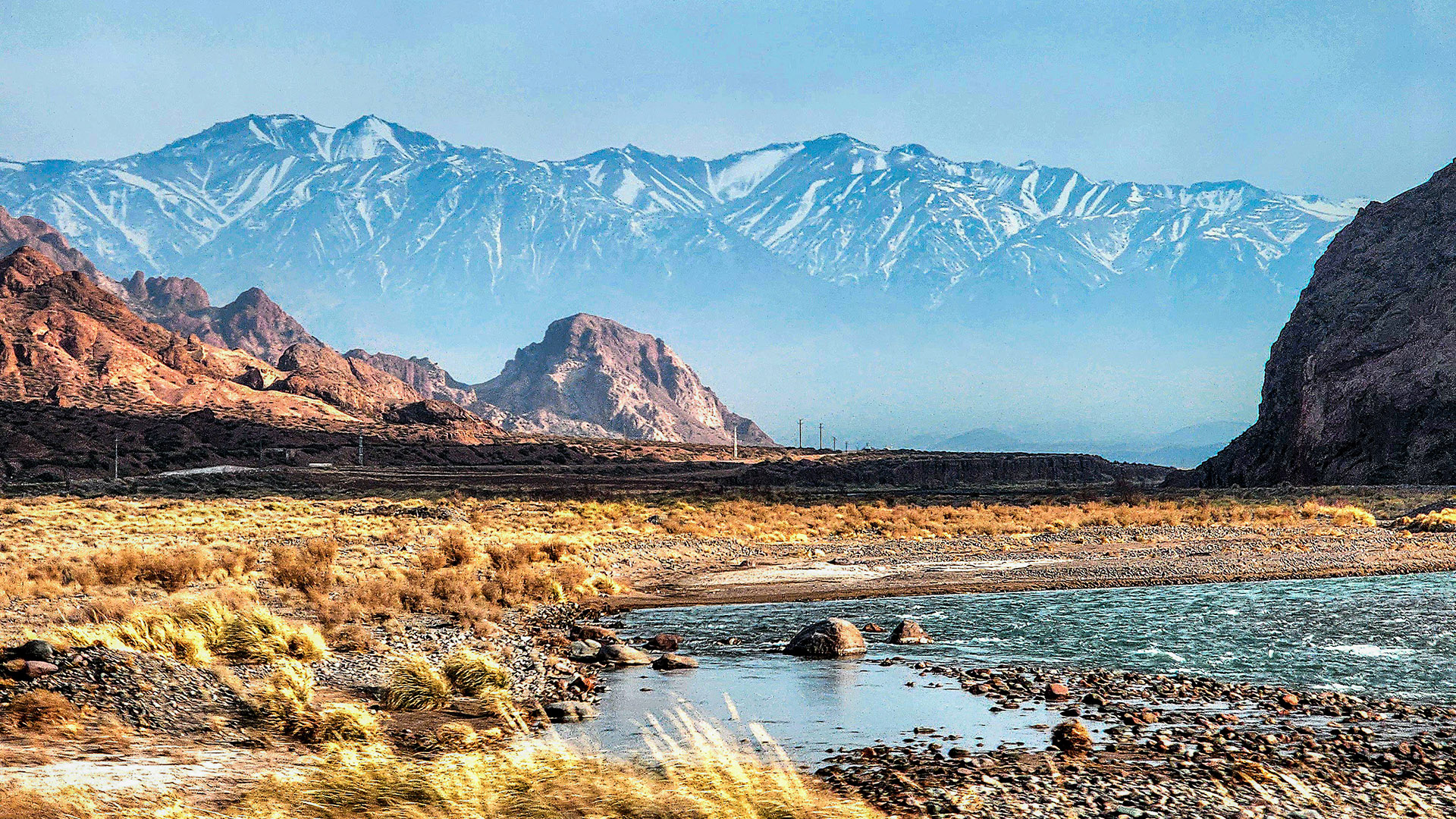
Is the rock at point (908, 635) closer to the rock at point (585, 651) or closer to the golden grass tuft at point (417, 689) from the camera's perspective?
the rock at point (585, 651)

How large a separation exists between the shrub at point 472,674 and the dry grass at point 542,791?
4365 millimetres

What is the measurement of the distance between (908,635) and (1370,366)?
226ft

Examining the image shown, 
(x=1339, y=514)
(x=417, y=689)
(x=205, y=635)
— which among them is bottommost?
(x=417, y=689)

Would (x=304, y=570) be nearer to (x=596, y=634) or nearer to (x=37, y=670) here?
(x=596, y=634)

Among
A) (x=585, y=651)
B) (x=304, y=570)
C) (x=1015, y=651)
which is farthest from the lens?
(x=304, y=570)

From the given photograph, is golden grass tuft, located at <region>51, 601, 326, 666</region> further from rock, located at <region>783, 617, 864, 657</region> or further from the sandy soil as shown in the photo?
the sandy soil

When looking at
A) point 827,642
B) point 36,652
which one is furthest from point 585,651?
point 36,652

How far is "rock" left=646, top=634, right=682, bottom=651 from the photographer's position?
59.7 feet

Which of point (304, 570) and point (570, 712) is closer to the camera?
point (570, 712)

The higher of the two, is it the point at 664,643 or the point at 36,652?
the point at 36,652

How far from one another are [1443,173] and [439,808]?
97313 millimetres

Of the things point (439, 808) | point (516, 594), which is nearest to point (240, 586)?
point (516, 594)

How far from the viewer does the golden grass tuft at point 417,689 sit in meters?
13.1

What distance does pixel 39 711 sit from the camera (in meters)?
11.0
